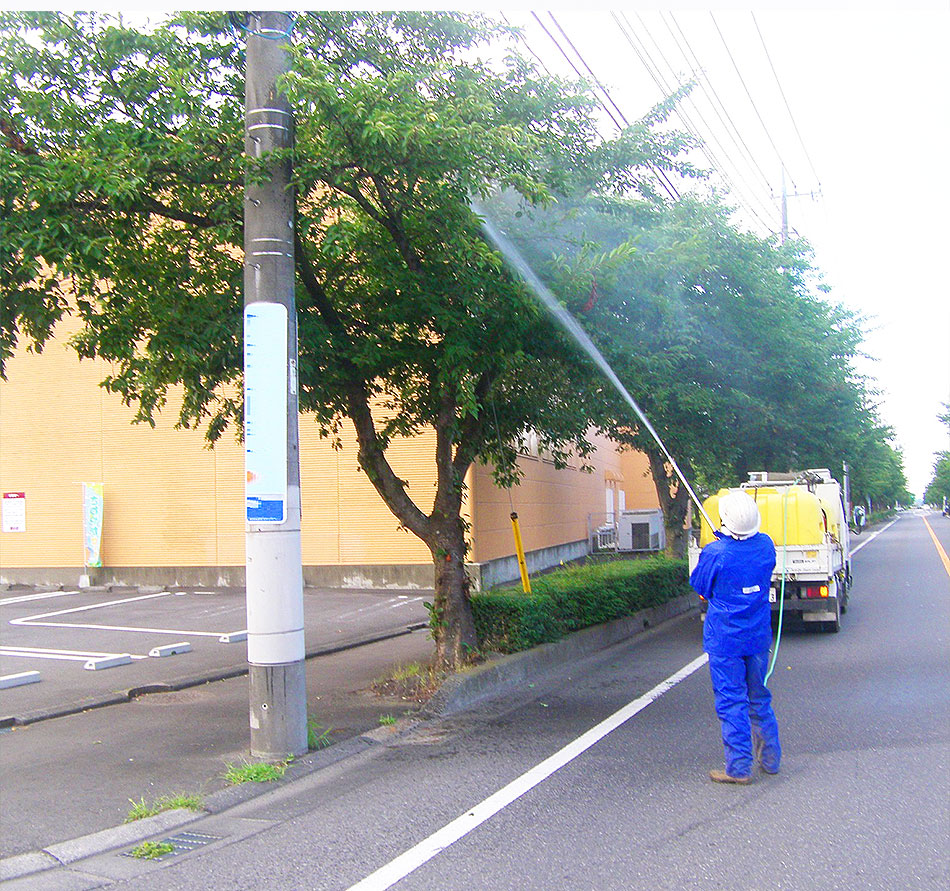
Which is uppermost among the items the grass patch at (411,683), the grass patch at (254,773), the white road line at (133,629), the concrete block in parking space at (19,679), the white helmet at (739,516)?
the white helmet at (739,516)

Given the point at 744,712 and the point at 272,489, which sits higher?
the point at 272,489

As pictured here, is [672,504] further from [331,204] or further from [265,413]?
[265,413]

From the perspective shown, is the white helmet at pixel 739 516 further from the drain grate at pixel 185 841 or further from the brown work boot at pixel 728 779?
the drain grate at pixel 185 841

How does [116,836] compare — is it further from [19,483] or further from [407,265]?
[19,483]

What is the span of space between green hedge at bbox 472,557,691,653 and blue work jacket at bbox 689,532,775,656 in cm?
460

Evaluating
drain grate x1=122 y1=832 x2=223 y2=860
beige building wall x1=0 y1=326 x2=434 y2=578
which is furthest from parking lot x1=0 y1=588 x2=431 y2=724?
drain grate x1=122 y1=832 x2=223 y2=860

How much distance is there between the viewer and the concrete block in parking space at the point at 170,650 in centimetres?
1270

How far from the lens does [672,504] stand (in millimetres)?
21047

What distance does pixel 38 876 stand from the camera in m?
5.05

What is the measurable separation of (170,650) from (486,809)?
27.0ft

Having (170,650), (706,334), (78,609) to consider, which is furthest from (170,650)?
(706,334)

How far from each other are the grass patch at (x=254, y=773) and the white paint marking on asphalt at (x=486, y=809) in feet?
5.21

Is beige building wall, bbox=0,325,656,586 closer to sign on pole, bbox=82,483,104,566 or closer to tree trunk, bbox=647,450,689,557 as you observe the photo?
sign on pole, bbox=82,483,104,566

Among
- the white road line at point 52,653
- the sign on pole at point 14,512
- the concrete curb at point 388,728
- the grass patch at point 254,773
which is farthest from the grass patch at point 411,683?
the sign on pole at point 14,512
